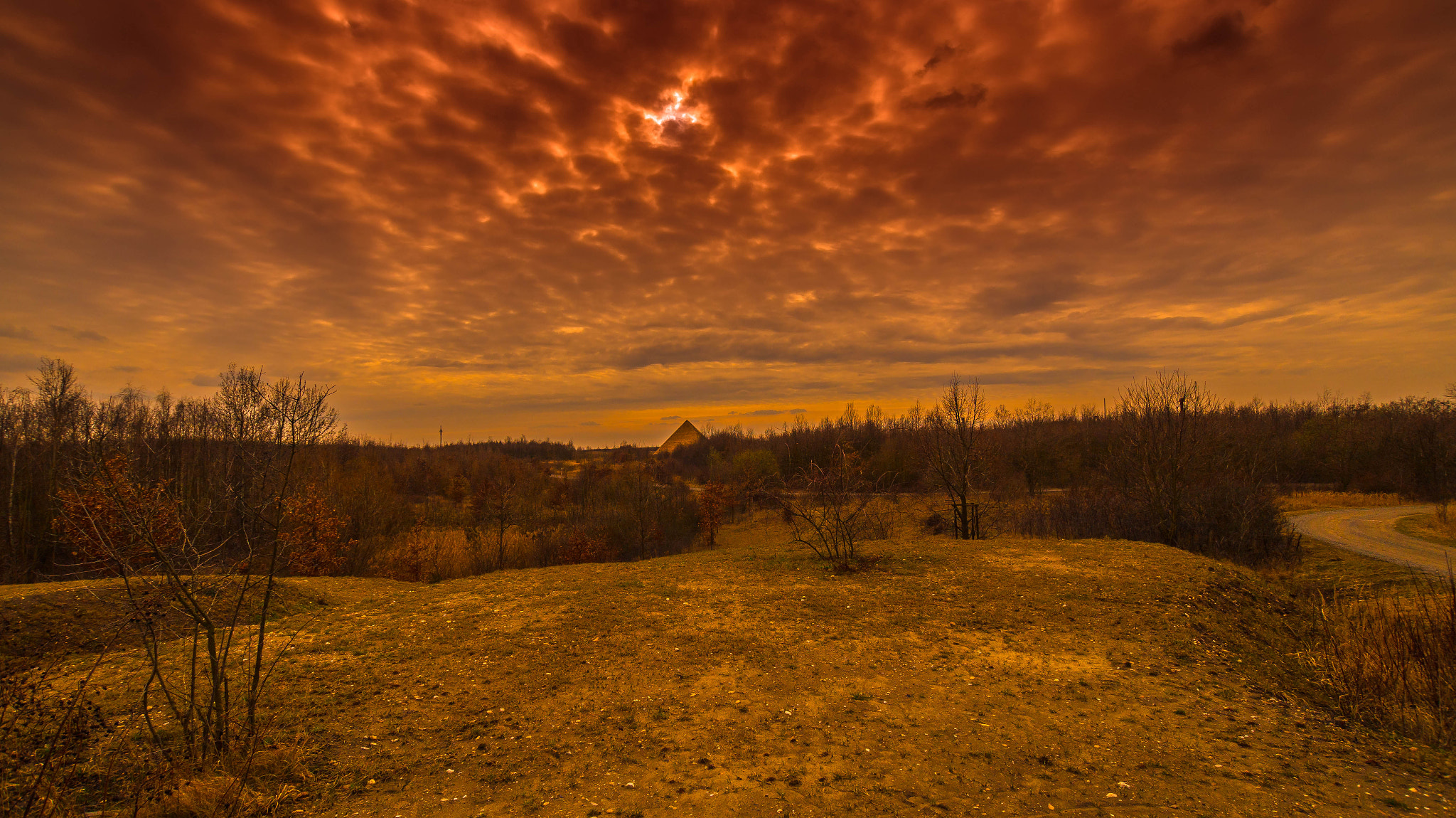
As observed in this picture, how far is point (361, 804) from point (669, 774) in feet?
7.22

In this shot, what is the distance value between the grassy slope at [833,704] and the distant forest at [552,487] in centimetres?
190

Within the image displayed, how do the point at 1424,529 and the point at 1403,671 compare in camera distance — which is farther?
the point at 1424,529

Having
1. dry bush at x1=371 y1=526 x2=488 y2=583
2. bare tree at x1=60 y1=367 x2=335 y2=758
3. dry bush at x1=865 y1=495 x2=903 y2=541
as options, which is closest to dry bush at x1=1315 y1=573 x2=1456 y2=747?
dry bush at x1=865 y1=495 x2=903 y2=541

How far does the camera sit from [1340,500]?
3123 cm

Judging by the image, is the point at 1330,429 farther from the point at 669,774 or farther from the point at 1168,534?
the point at 669,774

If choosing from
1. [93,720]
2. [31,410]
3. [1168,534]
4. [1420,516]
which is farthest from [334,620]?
[1420,516]

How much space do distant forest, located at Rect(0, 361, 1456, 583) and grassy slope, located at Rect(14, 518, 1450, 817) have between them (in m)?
1.90

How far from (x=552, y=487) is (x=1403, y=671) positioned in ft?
157

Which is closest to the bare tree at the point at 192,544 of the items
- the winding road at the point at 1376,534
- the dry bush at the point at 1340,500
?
the winding road at the point at 1376,534

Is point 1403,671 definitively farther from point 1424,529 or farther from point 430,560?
point 430,560

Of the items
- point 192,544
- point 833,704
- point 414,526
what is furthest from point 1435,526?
point 414,526

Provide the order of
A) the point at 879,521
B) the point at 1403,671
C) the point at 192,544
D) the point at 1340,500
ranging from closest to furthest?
the point at 192,544
the point at 1403,671
the point at 879,521
the point at 1340,500

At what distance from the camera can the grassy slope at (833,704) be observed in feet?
14.3

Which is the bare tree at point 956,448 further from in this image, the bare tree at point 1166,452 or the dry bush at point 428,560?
the dry bush at point 428,560
